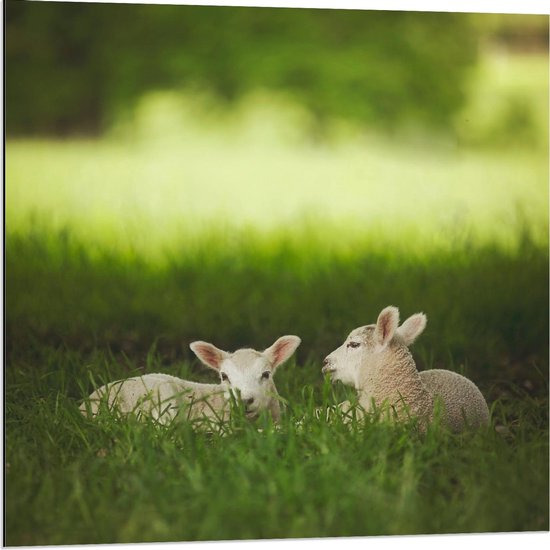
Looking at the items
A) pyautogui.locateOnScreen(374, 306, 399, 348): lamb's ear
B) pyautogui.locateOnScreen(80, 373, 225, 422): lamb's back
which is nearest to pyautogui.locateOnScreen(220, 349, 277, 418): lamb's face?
pyautogui.locateOnScreen(80, 373, 225, 422): lamb's back

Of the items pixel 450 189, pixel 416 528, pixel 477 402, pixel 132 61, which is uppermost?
pixel 132 61

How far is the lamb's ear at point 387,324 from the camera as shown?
4.30 metres

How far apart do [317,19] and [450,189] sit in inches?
39.3

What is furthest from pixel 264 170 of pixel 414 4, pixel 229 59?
pixel 414 4

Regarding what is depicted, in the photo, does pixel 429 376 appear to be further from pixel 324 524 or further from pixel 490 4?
pixel 490 4

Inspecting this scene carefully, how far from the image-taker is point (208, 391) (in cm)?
440

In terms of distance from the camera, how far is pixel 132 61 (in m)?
5.12

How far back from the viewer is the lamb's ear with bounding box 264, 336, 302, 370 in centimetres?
442

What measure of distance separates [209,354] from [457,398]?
1005mm

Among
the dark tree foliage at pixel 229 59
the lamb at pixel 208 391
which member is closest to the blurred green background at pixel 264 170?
the dark tree foliage at pixel 229 59

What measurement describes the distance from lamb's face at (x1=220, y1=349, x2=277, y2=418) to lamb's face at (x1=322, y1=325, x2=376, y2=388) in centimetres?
29

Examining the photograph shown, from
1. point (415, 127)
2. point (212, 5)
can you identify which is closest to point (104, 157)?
point (212, 5)

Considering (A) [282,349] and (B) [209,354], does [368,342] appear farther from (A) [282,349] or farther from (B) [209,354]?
(B) [209,354]

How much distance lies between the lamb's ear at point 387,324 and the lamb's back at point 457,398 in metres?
0.25
